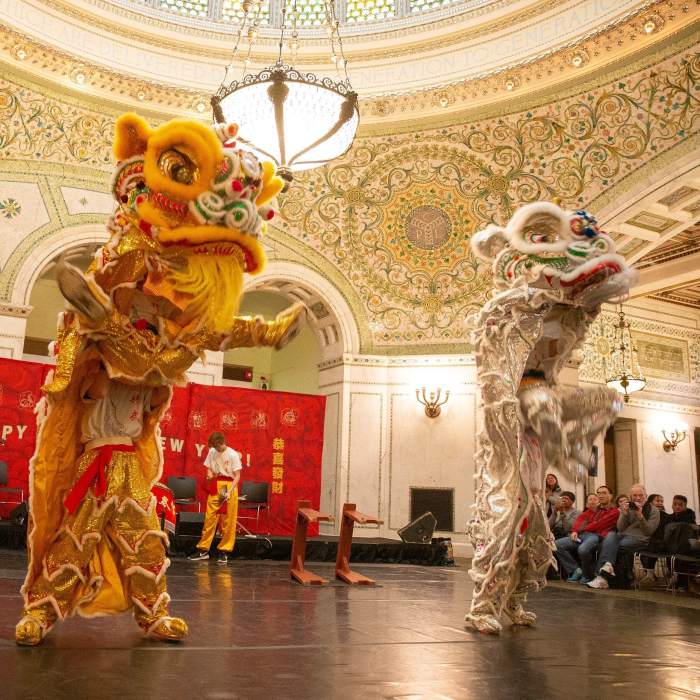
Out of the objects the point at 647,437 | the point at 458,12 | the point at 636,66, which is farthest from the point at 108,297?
the point at 647,437

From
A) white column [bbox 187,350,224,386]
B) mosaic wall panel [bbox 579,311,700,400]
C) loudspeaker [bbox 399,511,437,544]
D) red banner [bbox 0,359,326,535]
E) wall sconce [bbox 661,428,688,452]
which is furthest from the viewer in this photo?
wall sconce [bbox 661,428,688,452]

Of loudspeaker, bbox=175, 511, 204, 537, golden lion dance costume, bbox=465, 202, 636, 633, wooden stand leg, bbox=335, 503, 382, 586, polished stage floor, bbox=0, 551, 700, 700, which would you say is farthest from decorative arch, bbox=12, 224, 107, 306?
golden lion dance costume, bbox=465, 202, 636, 633

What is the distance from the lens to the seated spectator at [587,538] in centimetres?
806

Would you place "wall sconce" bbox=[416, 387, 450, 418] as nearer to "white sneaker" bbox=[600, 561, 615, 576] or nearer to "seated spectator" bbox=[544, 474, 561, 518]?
"seated spectator" bbox=[544, 474, 561, 518]

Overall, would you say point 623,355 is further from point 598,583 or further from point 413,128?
point 598,583

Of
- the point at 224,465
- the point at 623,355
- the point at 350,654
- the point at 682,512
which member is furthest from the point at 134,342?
the point at 623,355

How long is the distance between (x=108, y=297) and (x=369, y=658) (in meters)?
1.77

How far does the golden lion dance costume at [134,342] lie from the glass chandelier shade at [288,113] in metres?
4.15

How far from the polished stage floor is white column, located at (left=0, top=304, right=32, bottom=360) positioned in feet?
18.5

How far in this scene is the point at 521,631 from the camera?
379 centimetres

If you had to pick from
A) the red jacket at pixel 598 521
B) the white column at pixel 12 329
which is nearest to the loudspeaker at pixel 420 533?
the red jacket at pixel 598 521

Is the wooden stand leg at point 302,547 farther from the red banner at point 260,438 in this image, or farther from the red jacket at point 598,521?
the red banner at point 260,438

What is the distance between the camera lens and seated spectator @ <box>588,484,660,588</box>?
7.67 metres

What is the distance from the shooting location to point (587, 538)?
822 centimetres
